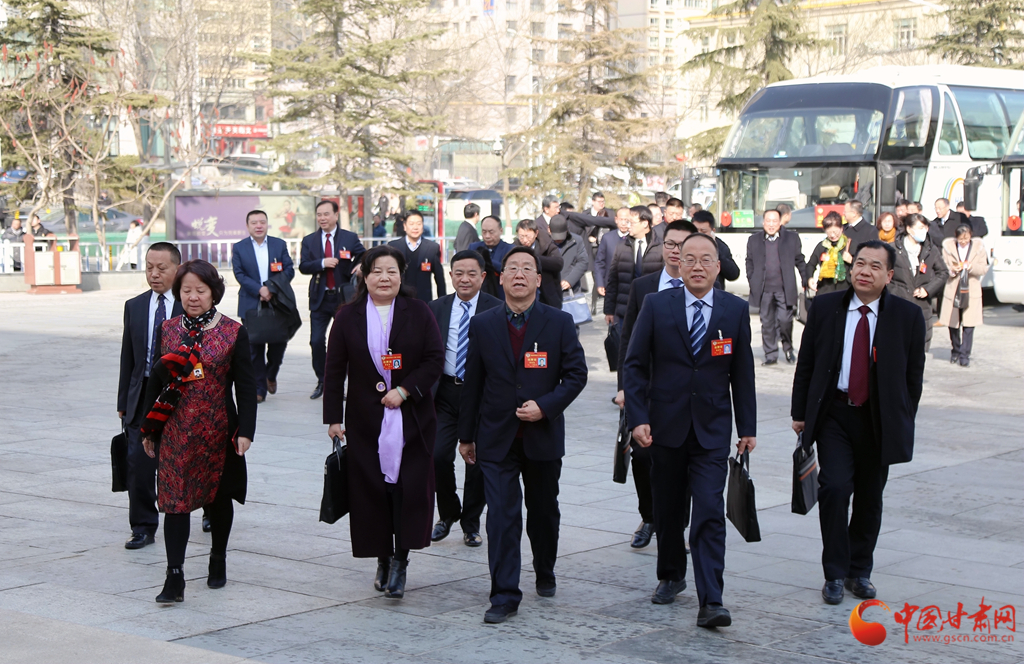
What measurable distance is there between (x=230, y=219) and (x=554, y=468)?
25.5m

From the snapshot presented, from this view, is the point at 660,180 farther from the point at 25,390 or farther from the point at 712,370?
the point at 712,370

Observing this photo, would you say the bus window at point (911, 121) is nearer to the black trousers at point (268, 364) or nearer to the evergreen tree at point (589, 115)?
the black trousers at point (268, 364)

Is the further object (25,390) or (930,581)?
(25,390)

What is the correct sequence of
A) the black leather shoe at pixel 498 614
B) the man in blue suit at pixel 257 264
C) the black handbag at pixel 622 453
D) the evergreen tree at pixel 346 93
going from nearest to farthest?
1. the black leather shoe at pixel 498 614
2. the black handbag at pixel 622 453
3. the man in blue suit at pixel 257 264
4. the evergreen tree at pixel 346 93

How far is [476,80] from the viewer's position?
2368 inches

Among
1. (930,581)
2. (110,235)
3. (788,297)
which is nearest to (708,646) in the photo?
(930,581)

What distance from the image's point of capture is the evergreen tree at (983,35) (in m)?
39.7

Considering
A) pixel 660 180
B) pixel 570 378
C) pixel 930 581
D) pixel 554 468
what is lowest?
pixel 930 581

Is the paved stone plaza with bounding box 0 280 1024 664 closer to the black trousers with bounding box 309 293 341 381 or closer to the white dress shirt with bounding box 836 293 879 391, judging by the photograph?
the white dress shirt with bounding box 836 293 879 391

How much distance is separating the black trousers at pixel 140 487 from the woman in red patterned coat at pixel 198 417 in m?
1.04

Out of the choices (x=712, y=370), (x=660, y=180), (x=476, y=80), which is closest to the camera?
(x=712, y=370)

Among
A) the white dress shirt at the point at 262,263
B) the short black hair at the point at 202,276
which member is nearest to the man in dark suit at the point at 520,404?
the short black hair at the point at 202,276

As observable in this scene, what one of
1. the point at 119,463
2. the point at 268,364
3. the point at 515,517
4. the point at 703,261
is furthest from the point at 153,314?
the point at 268,364

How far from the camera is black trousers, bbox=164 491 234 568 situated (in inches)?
233
